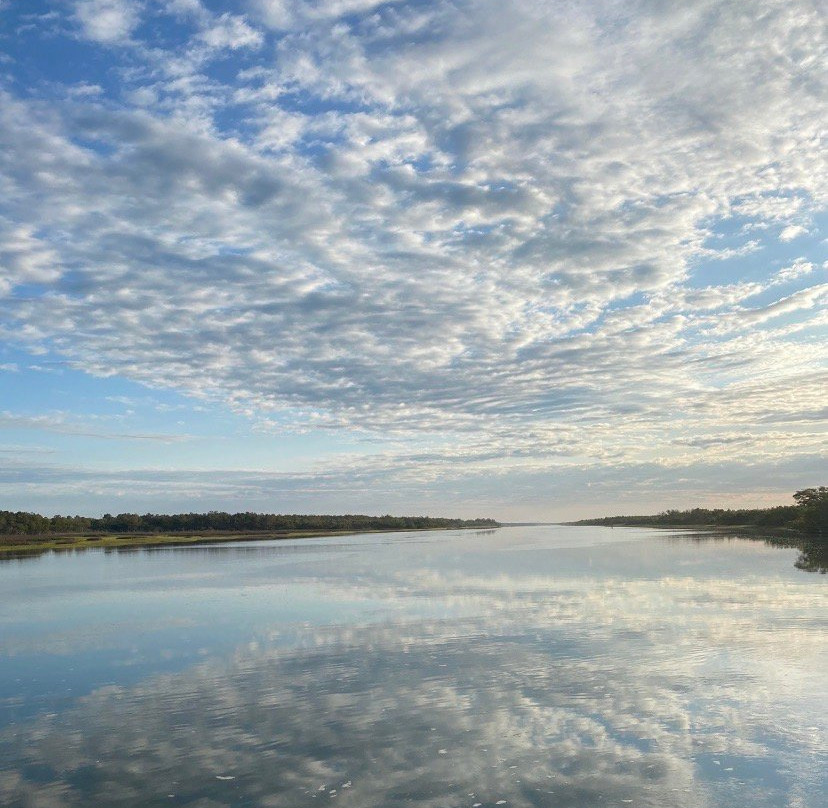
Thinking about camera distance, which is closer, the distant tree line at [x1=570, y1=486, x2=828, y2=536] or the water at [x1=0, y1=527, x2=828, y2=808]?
the water at [x1=0, y1=527, x2=828, y2=808]

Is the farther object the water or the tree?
the tree

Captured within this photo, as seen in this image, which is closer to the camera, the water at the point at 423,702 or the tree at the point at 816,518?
the water at the point at 423,702

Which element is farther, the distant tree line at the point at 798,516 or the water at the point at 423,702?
the distant tree line at the point at 798,516

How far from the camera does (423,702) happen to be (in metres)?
14.6

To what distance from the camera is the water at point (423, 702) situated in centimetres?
1044

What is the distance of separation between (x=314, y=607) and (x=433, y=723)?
1659 cm

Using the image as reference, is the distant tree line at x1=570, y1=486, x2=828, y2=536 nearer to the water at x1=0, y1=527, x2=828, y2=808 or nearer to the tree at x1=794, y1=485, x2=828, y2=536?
the tree at x1=794, y1=485, x2=828, y2=536

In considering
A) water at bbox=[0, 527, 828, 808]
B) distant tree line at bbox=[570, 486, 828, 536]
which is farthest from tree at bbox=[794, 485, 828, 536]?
water at bbox=[0, 527, 828, 808]

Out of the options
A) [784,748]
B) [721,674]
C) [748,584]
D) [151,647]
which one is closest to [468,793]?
[784,748]

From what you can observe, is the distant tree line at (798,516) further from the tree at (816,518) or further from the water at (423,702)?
the water at (423,702)

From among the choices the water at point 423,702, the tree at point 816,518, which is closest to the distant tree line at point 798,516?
the tree at point 816,518

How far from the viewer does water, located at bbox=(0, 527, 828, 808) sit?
1044 centimetres

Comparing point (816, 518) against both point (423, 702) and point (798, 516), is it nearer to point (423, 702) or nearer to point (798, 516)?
point (798, 516)

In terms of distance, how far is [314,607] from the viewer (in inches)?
1144
